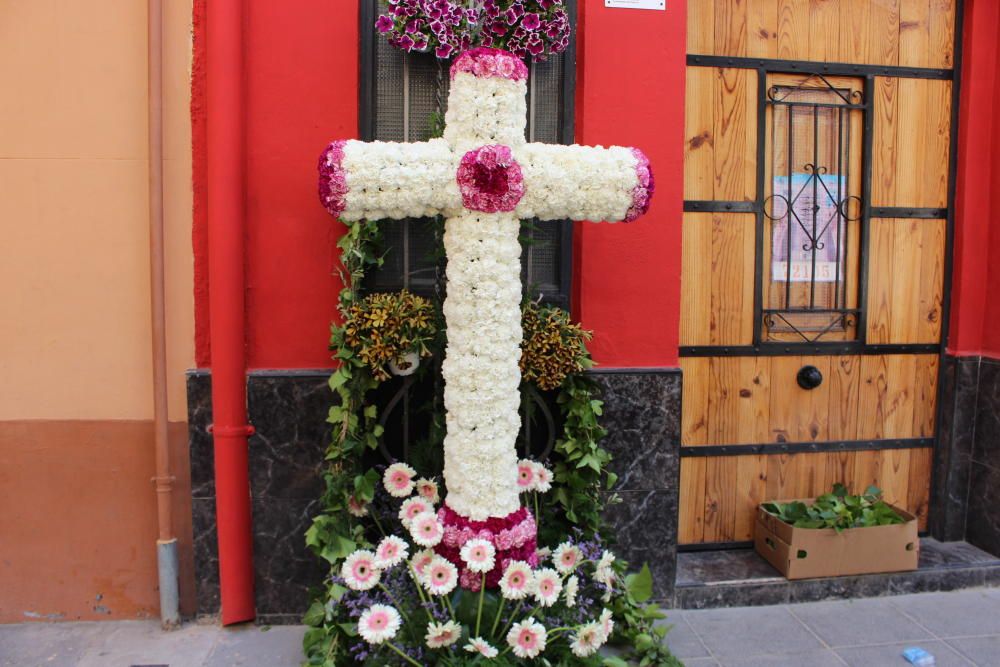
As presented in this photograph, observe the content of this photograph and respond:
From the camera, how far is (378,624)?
2.36m

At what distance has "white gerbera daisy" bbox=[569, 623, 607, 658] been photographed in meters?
2.45

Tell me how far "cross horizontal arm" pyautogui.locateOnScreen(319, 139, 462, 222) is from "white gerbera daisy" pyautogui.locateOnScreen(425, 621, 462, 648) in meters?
1.38

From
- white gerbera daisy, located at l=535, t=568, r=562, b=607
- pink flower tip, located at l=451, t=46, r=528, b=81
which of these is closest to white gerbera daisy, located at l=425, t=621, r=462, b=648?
white gerbera daisy, located at l=535, t=568, r=562, b=607

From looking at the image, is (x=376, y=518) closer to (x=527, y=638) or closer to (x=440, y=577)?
(x=440, y=577)

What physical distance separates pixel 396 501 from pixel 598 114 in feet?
5.82

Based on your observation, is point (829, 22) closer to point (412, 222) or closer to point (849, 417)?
point (849, 417)

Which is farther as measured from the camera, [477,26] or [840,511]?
[840,511]

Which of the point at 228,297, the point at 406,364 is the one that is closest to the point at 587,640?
the point at 406,364

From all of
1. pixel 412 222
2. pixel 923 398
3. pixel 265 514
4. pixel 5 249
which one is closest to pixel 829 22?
pixel 923 398

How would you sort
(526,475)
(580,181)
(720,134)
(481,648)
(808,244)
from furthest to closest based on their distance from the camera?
(808,244) → (720,134) → (526,475) → (580,181) → (481,648)

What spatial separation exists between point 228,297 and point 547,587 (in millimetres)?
1613

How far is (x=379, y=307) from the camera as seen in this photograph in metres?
2.62

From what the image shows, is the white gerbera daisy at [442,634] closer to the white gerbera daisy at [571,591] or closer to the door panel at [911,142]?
the white gerbera daisy at [571,591]

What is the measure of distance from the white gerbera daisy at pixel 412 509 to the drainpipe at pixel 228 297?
0.72m
